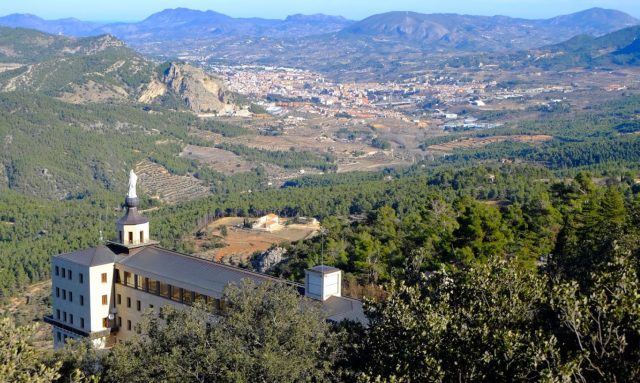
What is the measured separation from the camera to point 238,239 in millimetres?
65750

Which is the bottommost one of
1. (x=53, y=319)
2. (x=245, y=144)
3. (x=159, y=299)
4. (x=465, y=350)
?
(x=245, y=144)

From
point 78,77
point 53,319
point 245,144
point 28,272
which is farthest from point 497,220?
point 78,77

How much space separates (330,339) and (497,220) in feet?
67.2

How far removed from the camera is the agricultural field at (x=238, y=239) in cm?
6000

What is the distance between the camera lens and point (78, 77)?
584 ft

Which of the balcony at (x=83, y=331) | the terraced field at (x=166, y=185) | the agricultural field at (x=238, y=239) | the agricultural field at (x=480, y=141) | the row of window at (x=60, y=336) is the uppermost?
the balcony at (x=83, y=331)

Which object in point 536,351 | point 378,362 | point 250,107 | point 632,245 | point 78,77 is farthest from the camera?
point 250,107

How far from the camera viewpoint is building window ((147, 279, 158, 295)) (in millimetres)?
32250

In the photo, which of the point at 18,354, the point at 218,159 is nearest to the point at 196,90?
the point at 218,159

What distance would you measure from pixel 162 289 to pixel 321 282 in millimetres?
7535

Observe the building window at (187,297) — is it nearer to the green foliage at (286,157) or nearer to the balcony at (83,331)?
the balcony at (83,331)

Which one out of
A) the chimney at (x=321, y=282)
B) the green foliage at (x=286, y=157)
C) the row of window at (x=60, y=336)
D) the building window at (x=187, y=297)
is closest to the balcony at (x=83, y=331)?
the row of window at (x=60, y=336)

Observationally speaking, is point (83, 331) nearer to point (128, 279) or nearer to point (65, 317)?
point (65, 317)

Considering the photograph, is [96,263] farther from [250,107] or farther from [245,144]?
[250,107]
